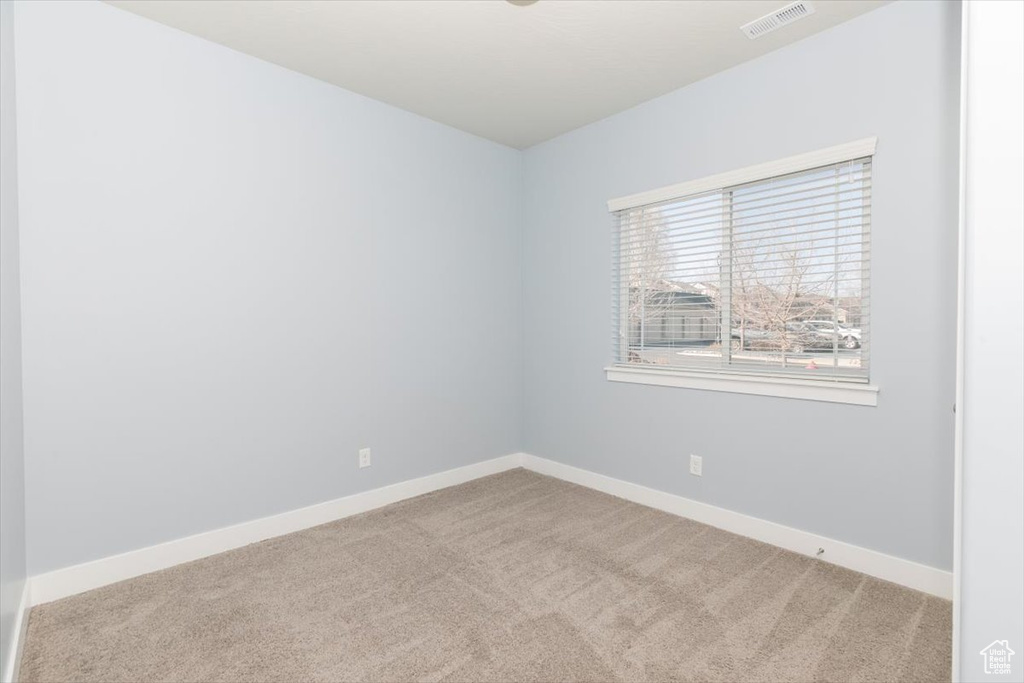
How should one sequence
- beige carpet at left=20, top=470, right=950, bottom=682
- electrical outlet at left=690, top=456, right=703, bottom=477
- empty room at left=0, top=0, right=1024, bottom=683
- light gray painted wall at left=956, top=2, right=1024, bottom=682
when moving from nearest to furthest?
light gray painted wall at left=956, top=2, right=1024, bottom=682, beige carpet at left=20, top=470, right=950, bottom=682, empty room at left=0, top=0, right=1024, bottom=683, electrical outlet at left=690, top=456, right=703, bottom=477

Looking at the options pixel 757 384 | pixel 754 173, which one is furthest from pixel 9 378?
pixel 754 173

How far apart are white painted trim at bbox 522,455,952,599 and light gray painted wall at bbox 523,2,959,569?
0.04m

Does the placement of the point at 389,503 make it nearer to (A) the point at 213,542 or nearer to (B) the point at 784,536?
(A) the point at 213,542

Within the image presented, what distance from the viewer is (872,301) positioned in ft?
7.58

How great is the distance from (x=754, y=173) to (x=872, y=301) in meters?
0.90

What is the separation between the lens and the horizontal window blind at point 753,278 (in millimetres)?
2410

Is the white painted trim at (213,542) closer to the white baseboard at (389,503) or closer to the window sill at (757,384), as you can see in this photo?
the white baseboard at (389,503)

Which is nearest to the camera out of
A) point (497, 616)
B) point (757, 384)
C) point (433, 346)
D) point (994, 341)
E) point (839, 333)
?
point (994, 341)

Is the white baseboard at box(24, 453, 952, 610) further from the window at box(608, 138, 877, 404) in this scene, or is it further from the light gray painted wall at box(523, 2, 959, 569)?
the window at box(608, 138, 877, 404)

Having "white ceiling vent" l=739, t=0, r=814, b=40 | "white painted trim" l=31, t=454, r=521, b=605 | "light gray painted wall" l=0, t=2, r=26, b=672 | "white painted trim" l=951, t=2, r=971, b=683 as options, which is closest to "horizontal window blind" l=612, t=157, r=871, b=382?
"white ceiling vent" l=739, t=0, r=814, b=40

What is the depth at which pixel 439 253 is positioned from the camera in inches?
138

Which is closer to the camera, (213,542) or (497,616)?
(497,616)

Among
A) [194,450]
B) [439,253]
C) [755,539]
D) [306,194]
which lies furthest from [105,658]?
[755,539]

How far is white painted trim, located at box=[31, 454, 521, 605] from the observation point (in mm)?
2117
